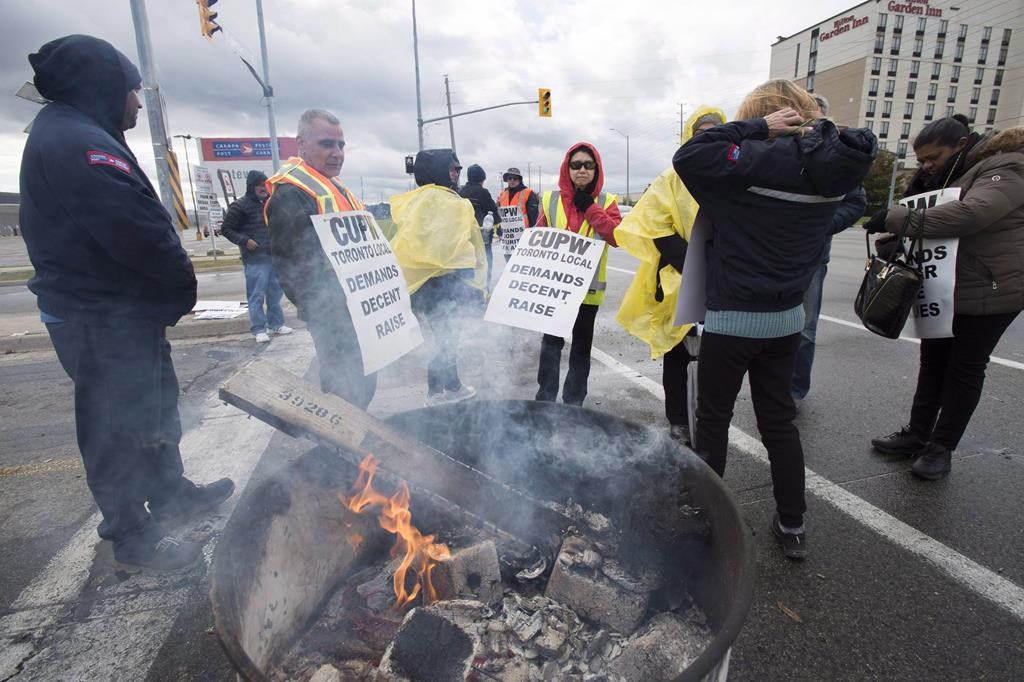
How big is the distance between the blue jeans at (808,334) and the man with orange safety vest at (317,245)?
122 inches

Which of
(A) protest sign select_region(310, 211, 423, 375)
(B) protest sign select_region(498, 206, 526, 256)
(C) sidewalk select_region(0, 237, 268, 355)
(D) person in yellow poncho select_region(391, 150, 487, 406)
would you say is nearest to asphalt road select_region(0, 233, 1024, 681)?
(A) protest sign select_region(310, 211, 423, 375)

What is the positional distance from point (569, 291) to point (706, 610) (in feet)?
6.93

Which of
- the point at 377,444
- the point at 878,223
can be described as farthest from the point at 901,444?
the point at 377,444

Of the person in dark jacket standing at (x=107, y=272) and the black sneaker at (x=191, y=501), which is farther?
the black sneaker at (x=191, y=501)

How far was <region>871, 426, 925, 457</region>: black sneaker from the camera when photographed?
10.6 ft

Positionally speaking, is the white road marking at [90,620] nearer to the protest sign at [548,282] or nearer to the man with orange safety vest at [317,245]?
the man with orange safety vest at [317,245]

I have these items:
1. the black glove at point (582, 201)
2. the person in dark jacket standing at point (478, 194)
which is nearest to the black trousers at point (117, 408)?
the black glove at point (582, 201)

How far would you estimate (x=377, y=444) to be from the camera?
1861mm

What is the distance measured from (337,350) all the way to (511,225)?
486cm

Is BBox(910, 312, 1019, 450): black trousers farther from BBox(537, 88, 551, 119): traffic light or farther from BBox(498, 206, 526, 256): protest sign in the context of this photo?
BBox(537, 88, 551, 119): traffic light

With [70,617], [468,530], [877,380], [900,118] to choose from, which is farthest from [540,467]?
[900,118]

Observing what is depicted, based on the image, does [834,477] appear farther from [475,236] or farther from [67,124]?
[67,124]

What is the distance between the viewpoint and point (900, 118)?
203ft

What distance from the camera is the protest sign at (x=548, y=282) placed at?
339 centimetres
